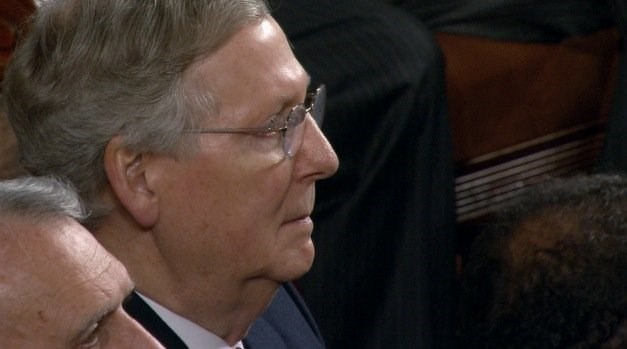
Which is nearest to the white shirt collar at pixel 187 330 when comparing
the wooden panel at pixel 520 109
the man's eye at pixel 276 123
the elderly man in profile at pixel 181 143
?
the elderly man in profile at pixel 181 143

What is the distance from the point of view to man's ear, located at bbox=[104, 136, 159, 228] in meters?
1.64

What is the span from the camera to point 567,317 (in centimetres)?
162

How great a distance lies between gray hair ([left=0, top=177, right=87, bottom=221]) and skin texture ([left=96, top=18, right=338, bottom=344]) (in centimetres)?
18

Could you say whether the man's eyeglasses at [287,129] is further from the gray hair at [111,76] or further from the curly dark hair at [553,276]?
the curly dark hair at [553,276]

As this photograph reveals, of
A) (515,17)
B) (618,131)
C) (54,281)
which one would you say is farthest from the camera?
(515,17)

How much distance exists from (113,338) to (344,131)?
43.3 inches

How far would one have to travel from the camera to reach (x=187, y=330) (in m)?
1.73

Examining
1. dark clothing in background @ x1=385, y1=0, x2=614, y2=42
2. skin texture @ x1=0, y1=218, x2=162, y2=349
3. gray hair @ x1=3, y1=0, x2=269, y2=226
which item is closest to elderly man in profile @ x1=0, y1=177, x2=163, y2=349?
skin texture @ x1=0, y1=218, x2=162, y2=349

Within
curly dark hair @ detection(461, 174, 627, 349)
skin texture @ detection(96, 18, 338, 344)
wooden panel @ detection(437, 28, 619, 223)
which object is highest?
skin texture @ detection(96, 18, 338, 344)

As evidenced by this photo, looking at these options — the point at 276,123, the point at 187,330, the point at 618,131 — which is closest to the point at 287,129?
the point at 276,123

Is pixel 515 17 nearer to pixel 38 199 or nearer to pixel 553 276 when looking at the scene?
pixel 553 276

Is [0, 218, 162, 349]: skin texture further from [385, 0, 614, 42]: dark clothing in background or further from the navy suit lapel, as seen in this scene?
[385, 0, 614, 42]: dark clothing in background

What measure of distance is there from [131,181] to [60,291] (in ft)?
1.12

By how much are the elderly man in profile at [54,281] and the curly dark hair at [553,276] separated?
0.44 metres
